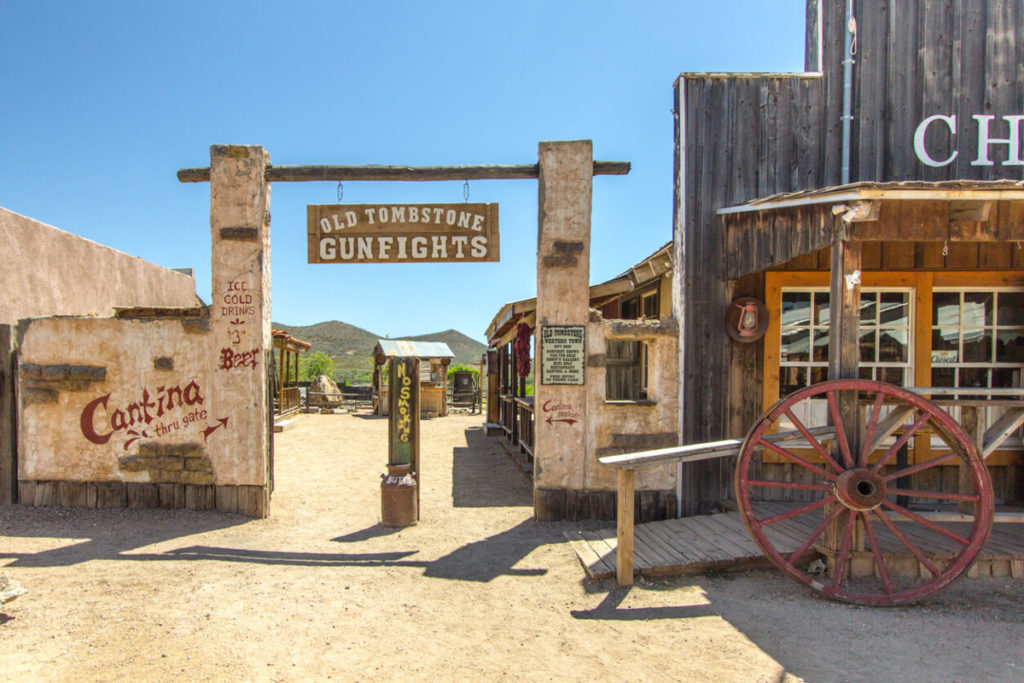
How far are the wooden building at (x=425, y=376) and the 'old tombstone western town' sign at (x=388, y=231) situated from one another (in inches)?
528

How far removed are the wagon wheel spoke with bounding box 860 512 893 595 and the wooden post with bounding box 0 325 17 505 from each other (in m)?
8.33

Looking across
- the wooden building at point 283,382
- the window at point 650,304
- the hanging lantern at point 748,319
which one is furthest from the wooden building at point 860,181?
the wooden building at point 283,382

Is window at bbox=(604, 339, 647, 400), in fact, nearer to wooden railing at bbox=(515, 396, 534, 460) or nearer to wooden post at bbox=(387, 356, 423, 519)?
wooden railing at bbox=(515, 396, 534, 460)

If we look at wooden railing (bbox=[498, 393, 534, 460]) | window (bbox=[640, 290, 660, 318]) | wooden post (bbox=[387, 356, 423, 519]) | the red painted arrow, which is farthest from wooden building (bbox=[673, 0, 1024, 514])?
the red painted arrow

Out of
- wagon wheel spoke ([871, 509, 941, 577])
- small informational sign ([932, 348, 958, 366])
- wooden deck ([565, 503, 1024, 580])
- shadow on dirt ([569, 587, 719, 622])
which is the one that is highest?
small informational sign ([932, 348, 958, 366])

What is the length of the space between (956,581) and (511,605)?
323 cm

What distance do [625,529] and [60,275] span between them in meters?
8.50

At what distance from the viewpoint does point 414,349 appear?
21.5 m

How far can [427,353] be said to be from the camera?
70.3 ft

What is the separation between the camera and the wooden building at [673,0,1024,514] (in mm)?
6367

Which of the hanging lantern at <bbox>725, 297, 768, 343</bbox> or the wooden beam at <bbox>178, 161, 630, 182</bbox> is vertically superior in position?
the wooden beam at <bbox>178, 161, 630, 182</bbox>

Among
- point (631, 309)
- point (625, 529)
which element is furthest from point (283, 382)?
point (625, 529)

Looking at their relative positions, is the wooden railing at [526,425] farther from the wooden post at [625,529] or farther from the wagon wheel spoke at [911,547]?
the wagon wheel spoke at [911,547]

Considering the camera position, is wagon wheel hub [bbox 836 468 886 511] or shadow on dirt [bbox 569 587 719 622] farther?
wagon wheel hub [bbox 836 468 886 511]
